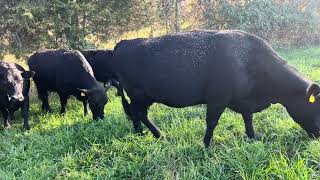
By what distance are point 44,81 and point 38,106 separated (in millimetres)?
883

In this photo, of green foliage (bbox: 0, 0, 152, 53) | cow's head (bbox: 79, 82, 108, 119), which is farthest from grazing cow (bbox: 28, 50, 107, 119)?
green foliage (bbox: 0, 0, 152, 53)

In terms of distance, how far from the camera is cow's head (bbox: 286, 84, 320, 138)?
6.39 meters

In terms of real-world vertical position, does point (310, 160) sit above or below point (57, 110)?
above

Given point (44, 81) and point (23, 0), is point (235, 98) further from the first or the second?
point (23, 0)

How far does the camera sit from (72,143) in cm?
713

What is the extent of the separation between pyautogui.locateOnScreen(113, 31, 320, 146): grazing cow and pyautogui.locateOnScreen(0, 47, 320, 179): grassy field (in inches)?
18.6

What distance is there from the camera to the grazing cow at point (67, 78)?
9.12 meters

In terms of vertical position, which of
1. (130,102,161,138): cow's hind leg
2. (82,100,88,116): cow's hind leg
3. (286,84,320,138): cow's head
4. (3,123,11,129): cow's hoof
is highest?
(286,84,320,138): cow's head

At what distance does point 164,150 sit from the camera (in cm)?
627

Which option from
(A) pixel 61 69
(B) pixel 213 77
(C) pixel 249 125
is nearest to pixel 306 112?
(C) pixel 249 125

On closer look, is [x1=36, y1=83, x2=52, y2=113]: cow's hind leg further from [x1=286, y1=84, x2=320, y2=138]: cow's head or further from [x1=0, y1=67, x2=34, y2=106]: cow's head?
[x1=286, y1=84, x2=320, y2=138]: cow's head

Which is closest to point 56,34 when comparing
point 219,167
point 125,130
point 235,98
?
point 125,130

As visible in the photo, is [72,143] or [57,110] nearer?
[72,143]

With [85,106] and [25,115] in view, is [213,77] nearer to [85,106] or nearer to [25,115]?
[85,106]
